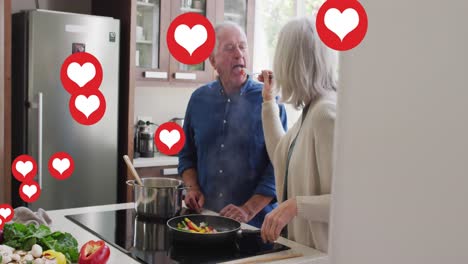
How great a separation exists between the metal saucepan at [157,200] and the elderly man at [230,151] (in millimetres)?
190

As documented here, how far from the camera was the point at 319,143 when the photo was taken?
0.93 meters

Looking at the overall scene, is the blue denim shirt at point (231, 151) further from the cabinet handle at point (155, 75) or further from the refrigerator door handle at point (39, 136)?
the cabinet handle at point (155, 75)

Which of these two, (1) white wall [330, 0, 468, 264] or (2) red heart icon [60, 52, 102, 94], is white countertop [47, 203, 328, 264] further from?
(2) red heart icon [60, 52, 102, 94]

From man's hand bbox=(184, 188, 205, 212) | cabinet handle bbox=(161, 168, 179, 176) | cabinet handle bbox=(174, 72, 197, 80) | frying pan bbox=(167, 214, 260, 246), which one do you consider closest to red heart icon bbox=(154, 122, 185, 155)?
frying pan bbox=(167, 214, 260, 246)

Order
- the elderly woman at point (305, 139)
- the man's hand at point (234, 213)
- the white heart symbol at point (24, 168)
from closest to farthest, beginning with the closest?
the elderly woman at point (305, 139)
the white heart symbol at point (24, 168)
the man's hand at point (234, 213)

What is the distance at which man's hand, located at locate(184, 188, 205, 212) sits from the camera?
53.1 inches

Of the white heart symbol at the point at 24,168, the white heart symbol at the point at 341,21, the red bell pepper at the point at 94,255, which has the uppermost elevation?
the white heart symbol at the point at 341,21

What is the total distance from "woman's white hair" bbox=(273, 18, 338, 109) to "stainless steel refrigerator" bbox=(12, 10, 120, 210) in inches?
49.0

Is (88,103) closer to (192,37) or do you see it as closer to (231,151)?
(192,37)

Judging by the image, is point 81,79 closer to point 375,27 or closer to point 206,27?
point 206,27

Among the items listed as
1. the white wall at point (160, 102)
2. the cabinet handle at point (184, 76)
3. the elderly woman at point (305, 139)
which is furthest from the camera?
the white wall at point (160, 102)

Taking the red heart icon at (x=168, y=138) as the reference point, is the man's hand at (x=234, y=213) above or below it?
below

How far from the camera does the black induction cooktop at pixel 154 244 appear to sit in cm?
94

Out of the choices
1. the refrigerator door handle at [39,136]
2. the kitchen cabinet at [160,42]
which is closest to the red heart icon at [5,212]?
the refrigerator door handle at [39,136]
